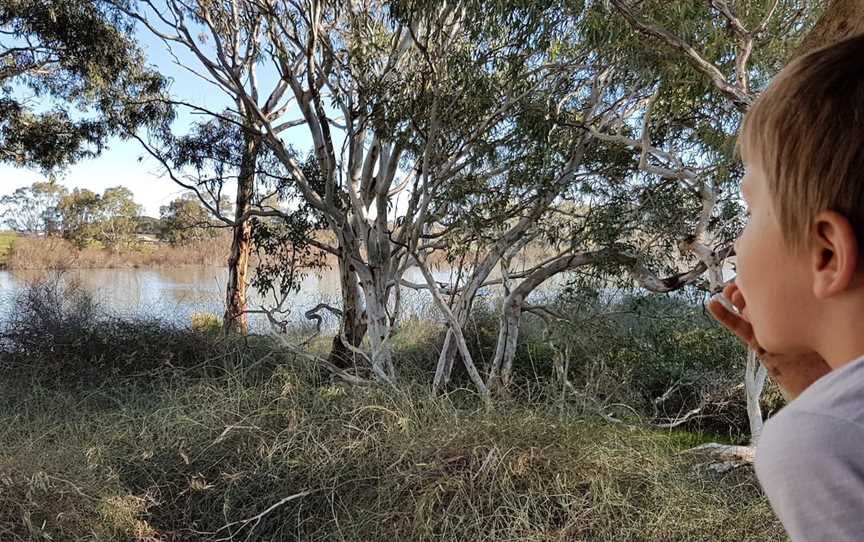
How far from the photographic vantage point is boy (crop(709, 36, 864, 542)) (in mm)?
288

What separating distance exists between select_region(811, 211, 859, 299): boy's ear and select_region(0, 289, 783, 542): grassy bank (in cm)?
197

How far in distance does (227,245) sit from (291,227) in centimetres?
511

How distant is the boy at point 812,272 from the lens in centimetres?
29

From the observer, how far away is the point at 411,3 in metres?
3.41

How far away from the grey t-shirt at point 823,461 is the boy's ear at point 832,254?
53 millimetres

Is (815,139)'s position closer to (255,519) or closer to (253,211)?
(255,519)

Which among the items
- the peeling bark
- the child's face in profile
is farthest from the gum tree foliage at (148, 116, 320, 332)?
the child's face in profile

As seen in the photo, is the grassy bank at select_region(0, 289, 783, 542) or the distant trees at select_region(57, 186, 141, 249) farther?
the distant trees at select_region(57, 186, 141, 249)

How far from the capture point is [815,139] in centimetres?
35

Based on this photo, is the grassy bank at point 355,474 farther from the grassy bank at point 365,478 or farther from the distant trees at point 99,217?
the distant trees at point 99,217

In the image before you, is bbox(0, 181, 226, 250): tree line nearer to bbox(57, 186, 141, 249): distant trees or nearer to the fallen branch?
bbox(57, 186, 141, 249): distant trees

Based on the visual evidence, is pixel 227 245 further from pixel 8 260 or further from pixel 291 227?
pixel 291 227

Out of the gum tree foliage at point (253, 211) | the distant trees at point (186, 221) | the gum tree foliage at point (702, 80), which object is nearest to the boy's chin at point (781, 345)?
the gum tree foliage at point (702, 80)

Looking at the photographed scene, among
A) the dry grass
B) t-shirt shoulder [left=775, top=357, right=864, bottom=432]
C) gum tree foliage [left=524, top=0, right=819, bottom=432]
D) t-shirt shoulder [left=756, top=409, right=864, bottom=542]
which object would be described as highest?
gum tree foliage [left=524, top=0, right=819, bottom=432]
